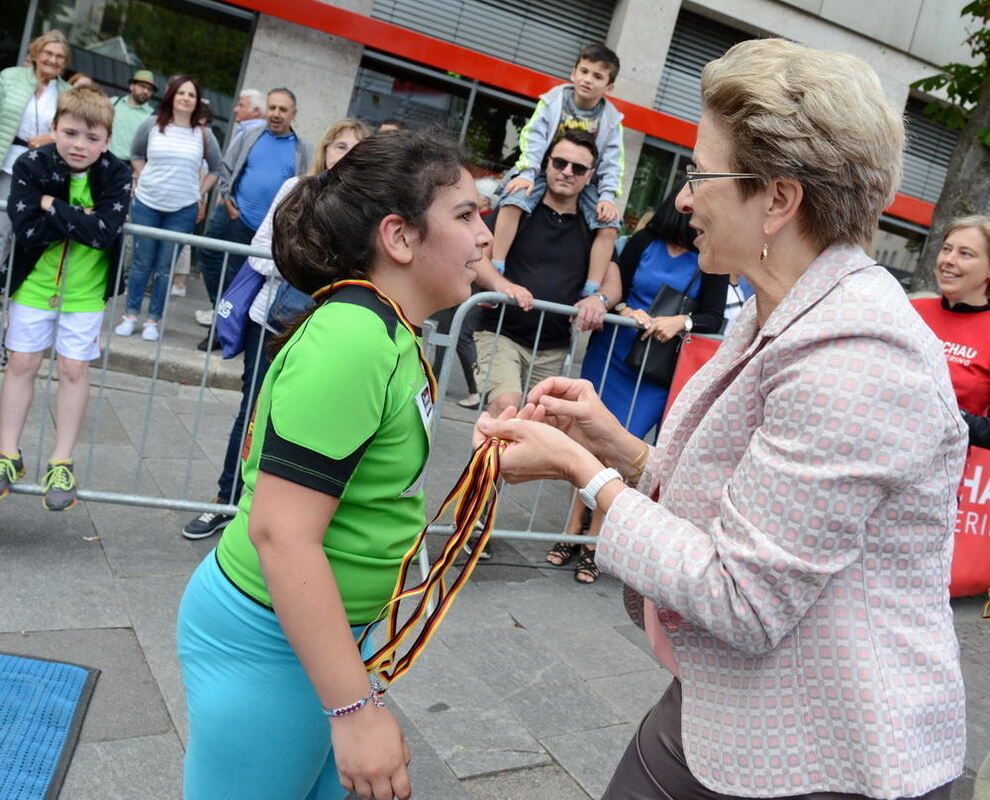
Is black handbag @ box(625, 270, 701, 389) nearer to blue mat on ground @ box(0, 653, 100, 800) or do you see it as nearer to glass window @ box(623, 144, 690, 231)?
blue mat on ground @ box(0, 653, 100, 800)

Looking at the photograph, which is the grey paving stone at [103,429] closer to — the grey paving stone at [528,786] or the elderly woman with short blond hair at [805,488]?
the grey paving stone at [528,786]

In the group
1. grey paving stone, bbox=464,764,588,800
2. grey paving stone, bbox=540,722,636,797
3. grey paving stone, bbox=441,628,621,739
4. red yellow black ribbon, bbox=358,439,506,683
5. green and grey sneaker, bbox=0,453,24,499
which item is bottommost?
grey paving stone, bbox=464,764,588,800

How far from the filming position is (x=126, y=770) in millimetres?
2859

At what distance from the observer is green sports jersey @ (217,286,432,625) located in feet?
5.01

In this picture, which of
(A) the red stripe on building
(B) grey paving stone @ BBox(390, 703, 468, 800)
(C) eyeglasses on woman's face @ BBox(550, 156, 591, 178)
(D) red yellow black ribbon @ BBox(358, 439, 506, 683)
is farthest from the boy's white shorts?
(A) the red stripe on building

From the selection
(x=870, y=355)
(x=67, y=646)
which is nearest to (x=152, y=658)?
(x=67, y=646)

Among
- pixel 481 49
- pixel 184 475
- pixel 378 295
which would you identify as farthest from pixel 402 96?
pixel 378 295

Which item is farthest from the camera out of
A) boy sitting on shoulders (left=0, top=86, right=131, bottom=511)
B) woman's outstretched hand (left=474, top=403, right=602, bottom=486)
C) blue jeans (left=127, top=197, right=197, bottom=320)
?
blue jeans (left=127, top=197, right=197, bottom=320)

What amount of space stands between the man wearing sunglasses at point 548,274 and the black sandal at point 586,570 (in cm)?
93

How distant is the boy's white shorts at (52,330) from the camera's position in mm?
4227

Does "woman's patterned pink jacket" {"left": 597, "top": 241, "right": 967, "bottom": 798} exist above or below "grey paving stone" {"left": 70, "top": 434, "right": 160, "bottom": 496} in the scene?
above

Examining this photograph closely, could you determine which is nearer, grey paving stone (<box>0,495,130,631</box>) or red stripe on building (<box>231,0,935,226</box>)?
grey paving stone (<box>0,495,130,631</box>)

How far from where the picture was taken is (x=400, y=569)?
1.74 meters

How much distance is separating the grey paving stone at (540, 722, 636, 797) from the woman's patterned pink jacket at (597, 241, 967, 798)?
1.78m
